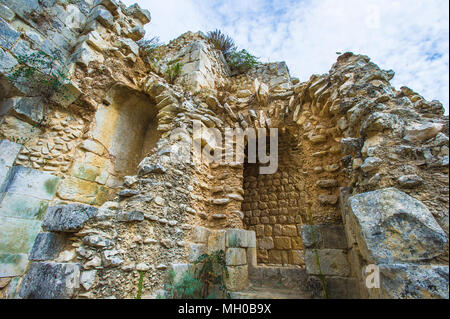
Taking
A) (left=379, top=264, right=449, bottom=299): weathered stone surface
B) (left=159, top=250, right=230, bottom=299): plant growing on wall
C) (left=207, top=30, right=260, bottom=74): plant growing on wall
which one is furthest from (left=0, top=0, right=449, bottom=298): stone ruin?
(left=207, top=30, right=260, bottom=74): plant growing on wall

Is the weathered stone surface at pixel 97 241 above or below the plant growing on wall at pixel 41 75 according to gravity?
below

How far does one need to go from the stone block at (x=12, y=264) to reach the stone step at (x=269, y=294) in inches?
95.6

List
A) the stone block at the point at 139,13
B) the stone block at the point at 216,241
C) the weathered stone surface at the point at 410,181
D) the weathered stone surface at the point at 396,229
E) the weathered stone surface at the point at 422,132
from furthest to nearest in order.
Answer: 1. the stone block at the point at 139,13
2. the stone block at the point at 216,241
3. the weathered stone surface at the point at 422,132
4. the weathered stone surface at the point at 410,181
5. the weathered stone surface at the point at 396,229

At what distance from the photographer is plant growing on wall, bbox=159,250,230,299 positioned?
2.45 metres

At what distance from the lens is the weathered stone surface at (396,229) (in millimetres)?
1334

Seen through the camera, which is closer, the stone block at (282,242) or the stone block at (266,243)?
the stone block at (282,242)

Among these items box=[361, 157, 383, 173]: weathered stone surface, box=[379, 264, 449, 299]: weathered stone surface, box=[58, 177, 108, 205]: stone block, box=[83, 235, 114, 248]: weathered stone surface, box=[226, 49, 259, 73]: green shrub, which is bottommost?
box=[379, 264, 449, 299]: weathered stone surface

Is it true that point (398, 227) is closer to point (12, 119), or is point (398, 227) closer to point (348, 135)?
point (348, 135)

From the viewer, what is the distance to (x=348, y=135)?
2.61 m

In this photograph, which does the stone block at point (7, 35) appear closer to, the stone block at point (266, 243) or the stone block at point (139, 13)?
the stone block at point (139, 13)

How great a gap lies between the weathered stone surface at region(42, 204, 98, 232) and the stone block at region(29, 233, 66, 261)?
72 mm

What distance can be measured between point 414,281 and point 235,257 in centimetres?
205

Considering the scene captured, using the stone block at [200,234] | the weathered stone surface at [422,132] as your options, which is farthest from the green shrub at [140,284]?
the weathered stone surface at [422,132]

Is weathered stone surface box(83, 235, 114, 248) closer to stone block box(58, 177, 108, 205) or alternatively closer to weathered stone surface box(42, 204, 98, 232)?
weathered stone surface box(42, 204, 98, 232)
